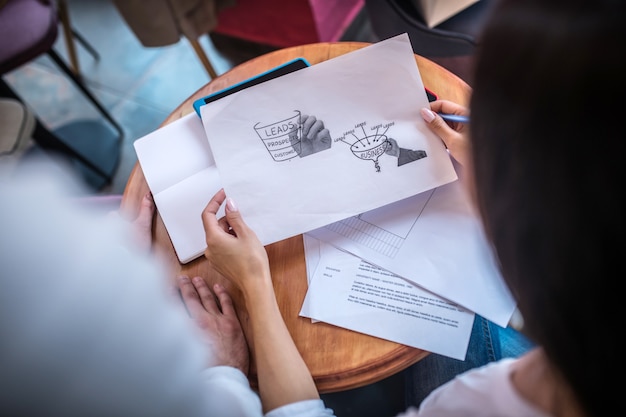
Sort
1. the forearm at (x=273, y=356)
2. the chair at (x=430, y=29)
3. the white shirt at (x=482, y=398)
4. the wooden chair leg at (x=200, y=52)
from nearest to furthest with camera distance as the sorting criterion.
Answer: the white shirt at (x=482, y=398) → the forearm at (x=273, y=356) → the chair at (x=430, y=29) → the wooden chair leg at (x=200, y=52)

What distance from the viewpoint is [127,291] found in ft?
0.97

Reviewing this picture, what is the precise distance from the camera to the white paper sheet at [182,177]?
0.67 meters

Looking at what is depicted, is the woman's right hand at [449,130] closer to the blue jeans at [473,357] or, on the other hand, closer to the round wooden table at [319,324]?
the round wooden table at [319,324]

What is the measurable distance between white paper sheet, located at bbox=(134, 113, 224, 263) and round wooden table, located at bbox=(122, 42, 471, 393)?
0.03 metres

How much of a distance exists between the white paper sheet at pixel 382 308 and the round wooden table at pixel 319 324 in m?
0.01

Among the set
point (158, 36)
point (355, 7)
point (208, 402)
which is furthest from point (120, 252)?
point (355, 7)

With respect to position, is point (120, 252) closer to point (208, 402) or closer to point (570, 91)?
point (208, 402)

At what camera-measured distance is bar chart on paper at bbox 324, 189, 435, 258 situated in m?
0.61

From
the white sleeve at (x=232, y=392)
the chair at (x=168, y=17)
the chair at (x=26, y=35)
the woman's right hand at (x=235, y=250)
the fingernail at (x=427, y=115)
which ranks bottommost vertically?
the white sleeve at (x=232, y=392)

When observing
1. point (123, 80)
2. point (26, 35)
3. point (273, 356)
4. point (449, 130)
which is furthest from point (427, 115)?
point (123, 80)

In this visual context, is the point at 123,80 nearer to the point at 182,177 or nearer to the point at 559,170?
the point at 182,177

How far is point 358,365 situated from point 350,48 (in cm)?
55

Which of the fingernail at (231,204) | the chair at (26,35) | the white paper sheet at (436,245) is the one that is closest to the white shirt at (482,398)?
the white paper sheet at (436,245)

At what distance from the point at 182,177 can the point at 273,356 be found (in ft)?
1.07
